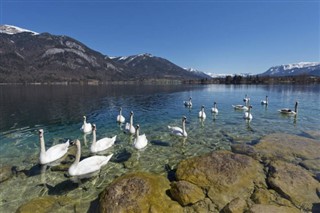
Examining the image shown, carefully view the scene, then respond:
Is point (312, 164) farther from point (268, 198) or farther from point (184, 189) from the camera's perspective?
point (184, 189)

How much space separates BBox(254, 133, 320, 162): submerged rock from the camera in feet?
52.7

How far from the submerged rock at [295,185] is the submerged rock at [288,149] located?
3.10 meters

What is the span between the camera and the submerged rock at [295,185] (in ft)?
33.9

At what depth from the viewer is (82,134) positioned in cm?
2492

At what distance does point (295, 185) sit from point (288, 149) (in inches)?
285

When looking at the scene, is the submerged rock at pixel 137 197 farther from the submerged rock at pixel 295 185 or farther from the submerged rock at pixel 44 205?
the submerged rock at pixel 295 185

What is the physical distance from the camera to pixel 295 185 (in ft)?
36.7

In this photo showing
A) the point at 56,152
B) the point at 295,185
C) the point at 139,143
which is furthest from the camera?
the point at 139,143

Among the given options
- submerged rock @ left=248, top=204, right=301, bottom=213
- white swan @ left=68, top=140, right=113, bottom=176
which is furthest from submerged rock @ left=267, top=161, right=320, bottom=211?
white swan @ left=68, top=140, right=113, bottom=176

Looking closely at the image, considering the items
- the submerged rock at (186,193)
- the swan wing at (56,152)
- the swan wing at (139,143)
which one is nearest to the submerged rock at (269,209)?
the submerged rock at (186,193)

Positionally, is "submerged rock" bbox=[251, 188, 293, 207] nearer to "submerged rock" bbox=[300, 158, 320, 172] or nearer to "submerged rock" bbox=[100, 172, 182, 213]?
"submerged rock" bbox=[100, 172, 182, 213]

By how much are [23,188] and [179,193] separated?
9.33 meters

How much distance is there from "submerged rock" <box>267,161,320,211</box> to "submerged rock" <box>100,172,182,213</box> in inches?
221

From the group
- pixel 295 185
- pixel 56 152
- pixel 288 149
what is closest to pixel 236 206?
pixel 295 185
